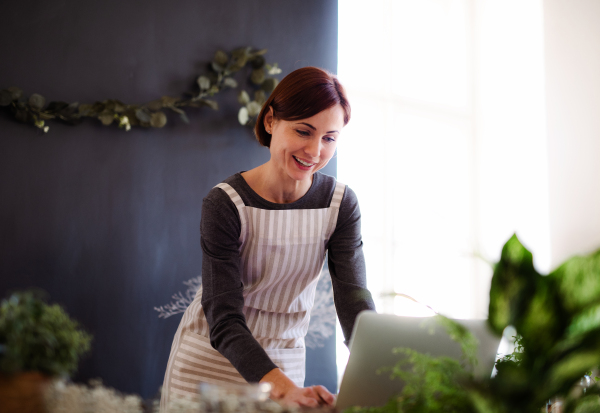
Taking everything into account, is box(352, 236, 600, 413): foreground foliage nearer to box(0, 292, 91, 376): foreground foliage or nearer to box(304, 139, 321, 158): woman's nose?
box(0, 292, 91, 376): foreground foliage

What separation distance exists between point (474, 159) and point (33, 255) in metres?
2.92

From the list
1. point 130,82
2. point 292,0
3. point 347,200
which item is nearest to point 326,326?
point 347,200

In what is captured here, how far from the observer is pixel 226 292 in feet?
4.05

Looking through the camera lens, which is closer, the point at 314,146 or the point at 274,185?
the point at 314,146

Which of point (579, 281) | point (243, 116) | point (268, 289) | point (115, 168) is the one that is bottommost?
point (268, 289)

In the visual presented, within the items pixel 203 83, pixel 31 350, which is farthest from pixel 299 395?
pixel 203 83

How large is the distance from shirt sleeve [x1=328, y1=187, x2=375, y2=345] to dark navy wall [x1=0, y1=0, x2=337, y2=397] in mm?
1036

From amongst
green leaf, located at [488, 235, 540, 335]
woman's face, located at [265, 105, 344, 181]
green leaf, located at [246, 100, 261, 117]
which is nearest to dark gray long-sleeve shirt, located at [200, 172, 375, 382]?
woman's face, located at [265, 105, 344, 181]

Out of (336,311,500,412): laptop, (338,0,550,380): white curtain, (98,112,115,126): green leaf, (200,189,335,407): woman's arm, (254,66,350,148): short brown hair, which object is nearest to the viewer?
(336,311,500,412): laptop

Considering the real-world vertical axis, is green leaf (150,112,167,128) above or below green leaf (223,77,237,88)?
below

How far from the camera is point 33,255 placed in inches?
76.4

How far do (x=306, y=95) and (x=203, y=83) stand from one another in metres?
1.13

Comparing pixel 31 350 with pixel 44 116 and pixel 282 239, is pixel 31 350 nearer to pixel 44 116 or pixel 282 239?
pixel 282 239

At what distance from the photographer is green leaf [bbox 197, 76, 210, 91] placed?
2.32 metres
